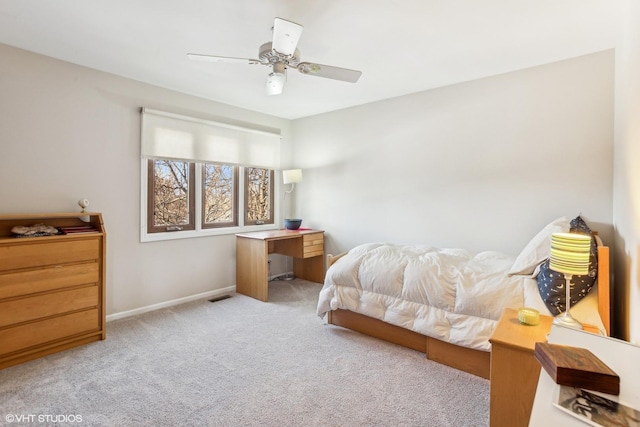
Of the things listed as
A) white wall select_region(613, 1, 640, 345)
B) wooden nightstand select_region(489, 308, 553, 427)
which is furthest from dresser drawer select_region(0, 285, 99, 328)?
white wall select_region(613, 1, 640, 345)

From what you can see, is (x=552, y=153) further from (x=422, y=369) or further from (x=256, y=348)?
(x=256, y=348)

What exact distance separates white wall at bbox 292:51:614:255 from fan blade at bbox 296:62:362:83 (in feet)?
5.51

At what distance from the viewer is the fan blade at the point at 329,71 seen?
Answer: 7.62 feet

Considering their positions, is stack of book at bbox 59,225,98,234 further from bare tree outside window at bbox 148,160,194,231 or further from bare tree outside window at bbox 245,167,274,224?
bare tree outside window at bbox 245,167,274,224

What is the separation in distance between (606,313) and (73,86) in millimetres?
4476

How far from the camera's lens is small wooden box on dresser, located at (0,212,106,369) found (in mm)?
2359

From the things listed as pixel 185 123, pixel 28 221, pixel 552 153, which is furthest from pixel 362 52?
pixel 28 221

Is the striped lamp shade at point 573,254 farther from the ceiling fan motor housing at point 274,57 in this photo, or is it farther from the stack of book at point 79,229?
the stack of book at point 79,229

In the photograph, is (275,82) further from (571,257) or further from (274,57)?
(571,257)

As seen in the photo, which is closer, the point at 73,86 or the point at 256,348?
the point at 256,348

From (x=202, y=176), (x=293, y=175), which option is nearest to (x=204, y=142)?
(x=202, y=176)

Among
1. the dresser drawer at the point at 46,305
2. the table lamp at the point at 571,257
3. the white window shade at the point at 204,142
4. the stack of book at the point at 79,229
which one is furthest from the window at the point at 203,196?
the table lamp at the point at 571,257

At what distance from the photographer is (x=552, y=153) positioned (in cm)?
298

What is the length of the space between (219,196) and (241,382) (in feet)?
8.78
